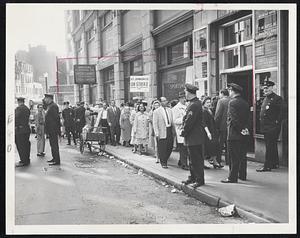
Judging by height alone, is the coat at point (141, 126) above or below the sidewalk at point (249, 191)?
above

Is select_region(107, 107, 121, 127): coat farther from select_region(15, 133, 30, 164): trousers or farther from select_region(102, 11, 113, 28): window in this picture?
select_region(15, 133, 30, 164): trousers

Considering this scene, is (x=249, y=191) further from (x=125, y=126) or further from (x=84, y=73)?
(x=125, y=126)

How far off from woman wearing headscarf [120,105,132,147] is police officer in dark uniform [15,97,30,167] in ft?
15.0

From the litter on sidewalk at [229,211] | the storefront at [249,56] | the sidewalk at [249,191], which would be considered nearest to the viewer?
the sidewalk at [249,191]

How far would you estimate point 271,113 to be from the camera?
668cm

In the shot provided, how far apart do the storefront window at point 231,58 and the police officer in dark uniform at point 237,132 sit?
2100mm

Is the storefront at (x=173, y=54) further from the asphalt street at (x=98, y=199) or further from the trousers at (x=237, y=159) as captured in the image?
the trousers at (x=237, y=159)

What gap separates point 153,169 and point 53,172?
71.6 inches

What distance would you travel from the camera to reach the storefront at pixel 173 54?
929cm

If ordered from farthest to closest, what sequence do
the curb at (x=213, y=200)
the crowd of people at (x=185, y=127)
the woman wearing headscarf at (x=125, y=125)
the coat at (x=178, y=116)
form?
the woman wearing headscarf at (x=125, y=125), the coat at (x=178, y=116), the crowd of people at (x=185, y=127), the curb at (x=213, y=200)

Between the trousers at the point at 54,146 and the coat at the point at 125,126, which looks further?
the coat at the point at 125,126

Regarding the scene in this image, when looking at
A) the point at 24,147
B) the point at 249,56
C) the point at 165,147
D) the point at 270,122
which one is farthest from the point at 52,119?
the point at 270,122

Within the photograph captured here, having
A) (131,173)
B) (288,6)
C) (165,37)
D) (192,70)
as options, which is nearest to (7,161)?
(131,173)

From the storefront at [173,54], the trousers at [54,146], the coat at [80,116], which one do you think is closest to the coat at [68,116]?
the coat at [80,116]
